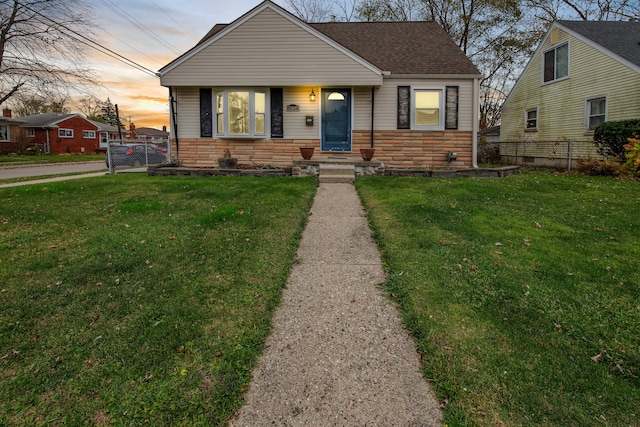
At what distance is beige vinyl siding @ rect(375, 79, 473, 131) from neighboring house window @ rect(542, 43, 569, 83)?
7.97m

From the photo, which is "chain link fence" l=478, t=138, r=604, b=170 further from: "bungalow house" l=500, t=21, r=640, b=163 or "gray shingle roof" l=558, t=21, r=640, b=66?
"gray shingle roof" l=558, t=21, r=640, b=66

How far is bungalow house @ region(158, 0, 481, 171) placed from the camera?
1220 centimetres

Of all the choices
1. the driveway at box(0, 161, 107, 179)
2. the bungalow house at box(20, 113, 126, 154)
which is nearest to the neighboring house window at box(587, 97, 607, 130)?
the driveway at box(0, 161, 107, 179)

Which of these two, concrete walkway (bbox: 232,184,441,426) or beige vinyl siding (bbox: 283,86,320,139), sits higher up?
beige vinyl siding (bbox: 283,86,320,139)

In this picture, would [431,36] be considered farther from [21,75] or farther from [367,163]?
[21,75]

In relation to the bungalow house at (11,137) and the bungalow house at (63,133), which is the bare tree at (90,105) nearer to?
the bungalow house at (63,133)

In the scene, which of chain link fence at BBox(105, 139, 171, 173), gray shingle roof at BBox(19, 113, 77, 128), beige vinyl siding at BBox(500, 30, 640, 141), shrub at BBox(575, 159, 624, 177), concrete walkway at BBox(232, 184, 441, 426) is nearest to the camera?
concrete walkway at BBox(232, 184, 441, 426)

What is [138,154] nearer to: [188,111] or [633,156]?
[188,111]

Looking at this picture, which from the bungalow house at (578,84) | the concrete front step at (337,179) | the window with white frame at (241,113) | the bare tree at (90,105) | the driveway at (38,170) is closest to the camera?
the concrete front step at (337,179)

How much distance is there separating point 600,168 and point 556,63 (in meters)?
8.20

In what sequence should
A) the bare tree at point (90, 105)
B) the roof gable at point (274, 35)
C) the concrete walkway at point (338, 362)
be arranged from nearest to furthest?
the concrete walkway at point (338, 362) → the roof gable at point (274, 35) → the bare tree at point (90, 105)

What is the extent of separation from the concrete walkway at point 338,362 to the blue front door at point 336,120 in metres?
9.47

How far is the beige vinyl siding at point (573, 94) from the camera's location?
1433 centimetres

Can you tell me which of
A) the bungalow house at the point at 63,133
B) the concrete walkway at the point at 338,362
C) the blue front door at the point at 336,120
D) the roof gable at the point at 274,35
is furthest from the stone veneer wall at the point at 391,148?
the bungalow house at the point at 63,133
